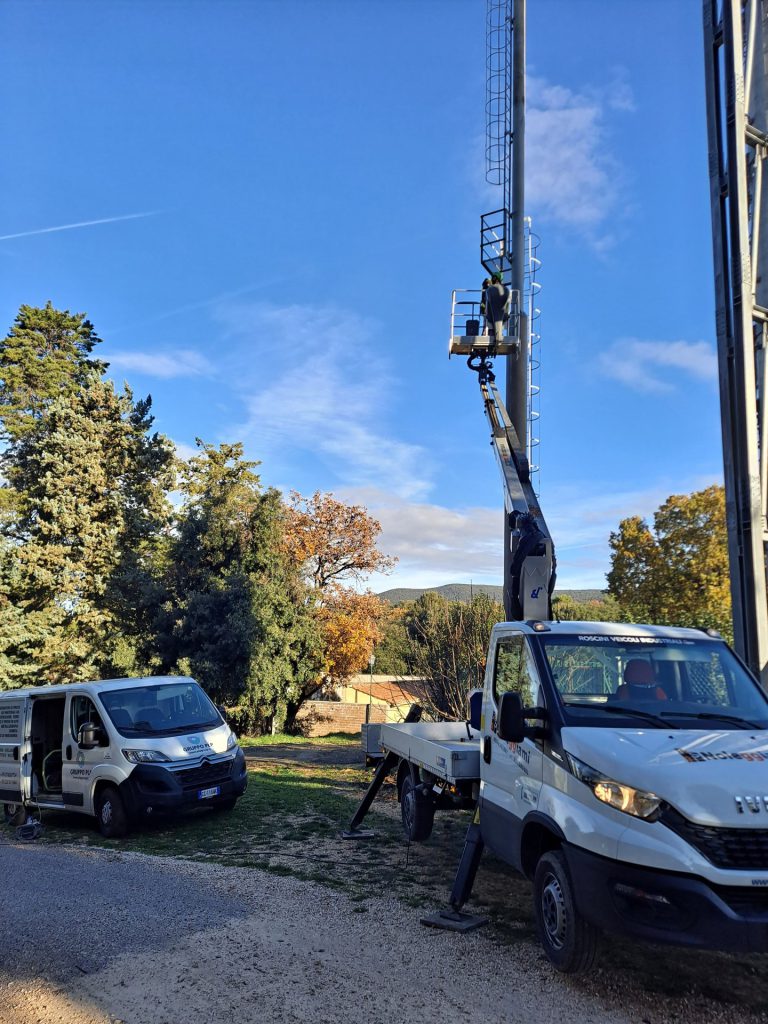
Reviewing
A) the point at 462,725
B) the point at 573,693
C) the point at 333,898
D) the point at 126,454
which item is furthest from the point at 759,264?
the point at 126,454

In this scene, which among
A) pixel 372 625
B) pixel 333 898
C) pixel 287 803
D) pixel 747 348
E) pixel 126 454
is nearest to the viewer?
pixel 333 898

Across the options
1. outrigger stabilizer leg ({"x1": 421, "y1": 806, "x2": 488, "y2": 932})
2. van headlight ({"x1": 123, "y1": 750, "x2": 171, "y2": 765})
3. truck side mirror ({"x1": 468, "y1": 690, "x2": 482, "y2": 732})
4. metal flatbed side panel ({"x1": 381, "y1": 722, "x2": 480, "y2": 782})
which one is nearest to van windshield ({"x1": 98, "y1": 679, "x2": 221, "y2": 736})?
van headlight ({"x1": 123, "y1": 750, "x2": 171, "y2": 765})

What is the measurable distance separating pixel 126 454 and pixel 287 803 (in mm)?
24012

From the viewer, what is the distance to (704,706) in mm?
5379

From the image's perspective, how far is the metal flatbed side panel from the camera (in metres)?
6.88

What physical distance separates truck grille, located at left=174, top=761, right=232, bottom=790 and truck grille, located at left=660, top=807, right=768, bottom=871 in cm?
760

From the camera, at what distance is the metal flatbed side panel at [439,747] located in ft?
22.6

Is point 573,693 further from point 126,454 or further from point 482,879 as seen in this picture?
point 126,454

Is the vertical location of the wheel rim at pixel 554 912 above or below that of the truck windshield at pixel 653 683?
below

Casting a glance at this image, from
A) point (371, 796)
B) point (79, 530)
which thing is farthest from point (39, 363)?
point (371, 796)

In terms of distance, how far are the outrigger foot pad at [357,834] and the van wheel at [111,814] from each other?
→ 2954mm

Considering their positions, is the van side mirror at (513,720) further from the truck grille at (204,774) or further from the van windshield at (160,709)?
the van windshield at (160,709)

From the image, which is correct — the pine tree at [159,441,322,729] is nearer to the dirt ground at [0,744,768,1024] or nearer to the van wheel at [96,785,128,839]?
the van wheel at [96,785,128,839]

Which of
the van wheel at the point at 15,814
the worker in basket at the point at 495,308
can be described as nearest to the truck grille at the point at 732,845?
the worker in basket at the point at 495,308
